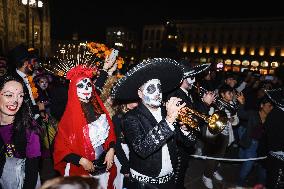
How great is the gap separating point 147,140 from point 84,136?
3.46 ft

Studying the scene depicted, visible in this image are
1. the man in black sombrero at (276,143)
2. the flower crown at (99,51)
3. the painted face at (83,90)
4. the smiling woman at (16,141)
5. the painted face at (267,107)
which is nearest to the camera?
the smiling woman at (16,141)

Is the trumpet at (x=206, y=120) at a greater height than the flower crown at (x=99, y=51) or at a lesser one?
lesser

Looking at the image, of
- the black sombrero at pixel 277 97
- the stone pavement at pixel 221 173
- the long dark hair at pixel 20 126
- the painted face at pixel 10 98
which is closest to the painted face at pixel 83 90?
the long dark hair at pixel 20 126

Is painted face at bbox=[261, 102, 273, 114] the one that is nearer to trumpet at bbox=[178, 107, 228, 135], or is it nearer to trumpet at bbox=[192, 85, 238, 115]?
trumpet at bbox=[192, 85, 238, 115]

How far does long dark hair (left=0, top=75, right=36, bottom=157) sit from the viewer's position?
11.1ft

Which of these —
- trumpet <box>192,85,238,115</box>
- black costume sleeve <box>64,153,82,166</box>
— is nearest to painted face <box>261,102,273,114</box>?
trumpet <box>192,85,238,115</box>

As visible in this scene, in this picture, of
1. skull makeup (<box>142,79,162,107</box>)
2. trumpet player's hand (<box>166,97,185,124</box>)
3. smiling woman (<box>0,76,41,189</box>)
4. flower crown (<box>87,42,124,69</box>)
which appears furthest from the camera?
flower crown (<box>87,42,124,69</box>)

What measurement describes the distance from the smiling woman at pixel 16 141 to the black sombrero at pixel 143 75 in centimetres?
114

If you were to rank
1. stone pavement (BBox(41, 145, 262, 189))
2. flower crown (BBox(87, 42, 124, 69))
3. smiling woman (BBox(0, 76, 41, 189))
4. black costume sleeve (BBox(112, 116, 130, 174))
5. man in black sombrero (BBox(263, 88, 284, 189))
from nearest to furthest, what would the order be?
smiling woman (BBox(0, 76, 41, 189)), black costume sleeve (BBox(112, 116, 130, 174)), flower crown (BBox(87, 42, 124, 69)), man in black sombrero (BBox(263, 88, 284, 189)), stone pavement (BBox(41, 145, 262, 189))

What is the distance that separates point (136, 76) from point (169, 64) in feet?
1.64

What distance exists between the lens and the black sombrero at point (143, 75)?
3.52 metres

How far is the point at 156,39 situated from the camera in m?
89.8

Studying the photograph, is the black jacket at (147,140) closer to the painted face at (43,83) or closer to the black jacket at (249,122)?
the black jacket at (249,122)

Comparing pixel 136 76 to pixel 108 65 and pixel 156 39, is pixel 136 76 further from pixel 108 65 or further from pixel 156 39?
pixel 156 39
